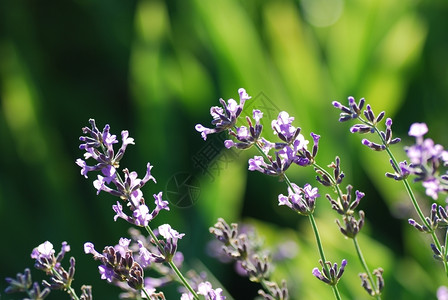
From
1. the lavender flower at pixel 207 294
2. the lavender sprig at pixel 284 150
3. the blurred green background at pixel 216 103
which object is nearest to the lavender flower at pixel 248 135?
the lavender sprig at pixel 284 150

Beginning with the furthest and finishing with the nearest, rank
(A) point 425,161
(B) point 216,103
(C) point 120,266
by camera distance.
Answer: (B) point 216,103, (C) point 120,266, (A) point 425,161

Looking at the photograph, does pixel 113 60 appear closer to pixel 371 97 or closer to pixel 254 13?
pixel 254 13

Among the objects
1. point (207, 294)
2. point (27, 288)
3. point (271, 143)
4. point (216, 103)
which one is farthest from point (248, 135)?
point (216, 103)

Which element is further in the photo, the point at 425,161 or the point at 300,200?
→ the point at 300,200

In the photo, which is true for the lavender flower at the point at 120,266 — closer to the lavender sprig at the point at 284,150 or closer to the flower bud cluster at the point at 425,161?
the lavender sprig at the point at 284,150

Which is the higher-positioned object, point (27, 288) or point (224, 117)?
point (224, 117)

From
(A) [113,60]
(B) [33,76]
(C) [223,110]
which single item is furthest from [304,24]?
(C) [223,110]

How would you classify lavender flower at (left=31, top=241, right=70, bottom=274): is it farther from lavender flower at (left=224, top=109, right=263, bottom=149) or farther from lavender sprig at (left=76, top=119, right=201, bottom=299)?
lavender flower at (left=224, top=109, right=263, bottom=149)

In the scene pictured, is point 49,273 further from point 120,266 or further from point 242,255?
point 242,255
